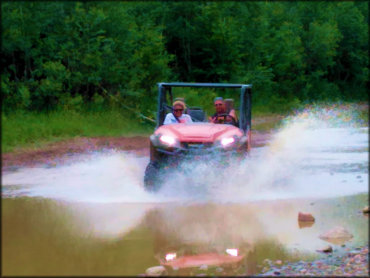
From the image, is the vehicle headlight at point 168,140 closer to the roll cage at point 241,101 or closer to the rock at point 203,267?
the roll cage at point 241,101

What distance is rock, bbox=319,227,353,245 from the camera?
24.6ft

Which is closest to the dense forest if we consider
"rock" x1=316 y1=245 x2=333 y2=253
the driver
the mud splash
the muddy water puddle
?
the mud splash

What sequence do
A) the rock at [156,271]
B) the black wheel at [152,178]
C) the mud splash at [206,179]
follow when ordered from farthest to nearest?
1. the black wheel at [152,178]
2. the mud splash at [206,179]
3. the rock at [156,271]

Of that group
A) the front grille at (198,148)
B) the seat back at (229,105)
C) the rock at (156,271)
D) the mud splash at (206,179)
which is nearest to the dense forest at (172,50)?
the mud splash at (206,179)

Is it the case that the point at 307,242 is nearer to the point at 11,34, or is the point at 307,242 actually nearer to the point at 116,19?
the point at 11,34

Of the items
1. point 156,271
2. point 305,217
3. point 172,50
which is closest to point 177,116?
point 305,217

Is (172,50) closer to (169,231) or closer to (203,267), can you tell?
(169,231)

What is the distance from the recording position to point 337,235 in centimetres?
760

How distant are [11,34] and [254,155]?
7045mm

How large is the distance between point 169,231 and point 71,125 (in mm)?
10848

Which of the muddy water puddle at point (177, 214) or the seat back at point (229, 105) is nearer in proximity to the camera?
the muddy water puddle at point (177, 214)

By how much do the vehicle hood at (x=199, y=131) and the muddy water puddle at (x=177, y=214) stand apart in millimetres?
396

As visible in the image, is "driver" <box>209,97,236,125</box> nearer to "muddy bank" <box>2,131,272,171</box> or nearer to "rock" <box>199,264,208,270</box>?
"muddy bank" <box>2,131,272,171</box>

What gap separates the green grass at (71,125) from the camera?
524 inches
